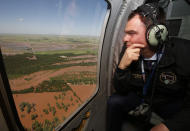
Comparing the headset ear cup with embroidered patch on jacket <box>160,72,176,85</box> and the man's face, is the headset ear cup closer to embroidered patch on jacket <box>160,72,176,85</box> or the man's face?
the man's face

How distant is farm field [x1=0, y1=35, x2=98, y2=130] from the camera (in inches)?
19.5

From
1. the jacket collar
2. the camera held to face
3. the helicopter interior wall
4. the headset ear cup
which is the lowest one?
the camera held to face

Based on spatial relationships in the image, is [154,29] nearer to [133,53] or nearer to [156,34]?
[156,34]

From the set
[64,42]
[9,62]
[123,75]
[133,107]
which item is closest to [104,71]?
[123,75]

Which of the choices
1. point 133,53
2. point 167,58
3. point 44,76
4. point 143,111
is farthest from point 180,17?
point 44,76

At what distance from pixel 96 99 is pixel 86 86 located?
19 centimetres

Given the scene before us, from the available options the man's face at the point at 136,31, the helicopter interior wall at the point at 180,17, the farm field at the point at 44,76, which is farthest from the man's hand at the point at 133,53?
the helicopter interior wall at the point at 180,17

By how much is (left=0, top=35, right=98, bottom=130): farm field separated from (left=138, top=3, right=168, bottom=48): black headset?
0.51 m

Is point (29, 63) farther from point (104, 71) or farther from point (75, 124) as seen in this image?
point (104, 71)

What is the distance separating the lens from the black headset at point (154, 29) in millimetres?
862

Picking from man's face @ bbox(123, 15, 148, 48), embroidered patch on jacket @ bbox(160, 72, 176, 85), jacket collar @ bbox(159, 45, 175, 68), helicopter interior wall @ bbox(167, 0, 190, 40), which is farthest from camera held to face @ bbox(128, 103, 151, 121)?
helicopter interior wall @ bbox(167, 0, 190, 40)

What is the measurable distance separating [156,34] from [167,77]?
0.41 metres

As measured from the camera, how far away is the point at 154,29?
86 centimetres

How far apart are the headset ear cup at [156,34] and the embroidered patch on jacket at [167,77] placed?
1.00 feet
